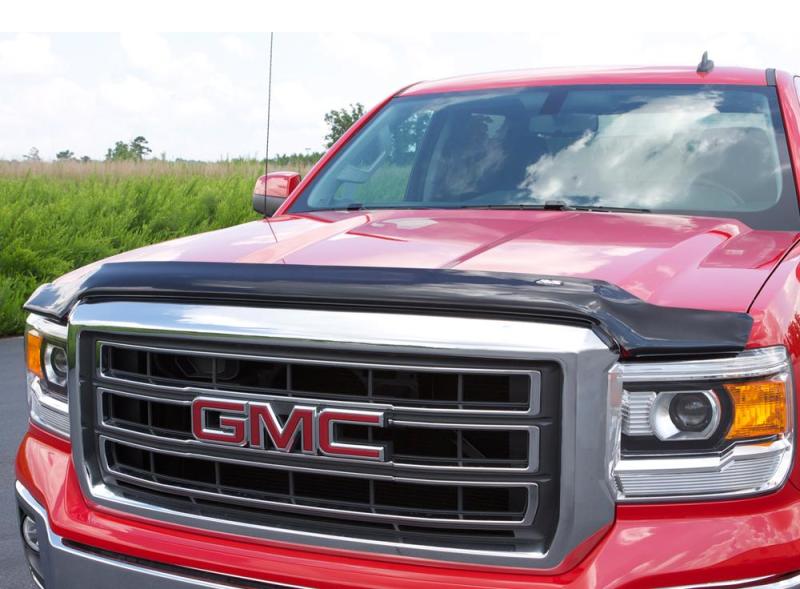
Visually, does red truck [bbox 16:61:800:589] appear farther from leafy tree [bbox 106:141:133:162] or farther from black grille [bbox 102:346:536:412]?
leafy tree [bbox 106:141:133:162]

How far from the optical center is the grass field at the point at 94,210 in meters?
11.6

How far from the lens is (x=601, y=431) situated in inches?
78.7

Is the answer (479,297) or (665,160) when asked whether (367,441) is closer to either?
(479,297)

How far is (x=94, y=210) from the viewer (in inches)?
548

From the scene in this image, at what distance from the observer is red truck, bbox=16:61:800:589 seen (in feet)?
6.59

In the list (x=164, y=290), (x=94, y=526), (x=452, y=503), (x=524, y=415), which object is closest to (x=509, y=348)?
(x=524, y=415)

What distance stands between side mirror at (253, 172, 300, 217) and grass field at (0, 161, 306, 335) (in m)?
6.69

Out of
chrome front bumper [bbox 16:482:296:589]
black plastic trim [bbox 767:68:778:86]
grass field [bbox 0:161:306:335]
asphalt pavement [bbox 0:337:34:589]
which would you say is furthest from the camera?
grass field [bbox 0:161:306:335]

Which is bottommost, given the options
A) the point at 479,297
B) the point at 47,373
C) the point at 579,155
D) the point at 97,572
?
the point at 97,572

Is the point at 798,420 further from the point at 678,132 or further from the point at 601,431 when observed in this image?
the point at 678,132

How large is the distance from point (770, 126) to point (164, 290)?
2155 mm

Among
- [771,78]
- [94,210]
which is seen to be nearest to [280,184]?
[771,78]

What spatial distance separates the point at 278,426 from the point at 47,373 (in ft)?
2.73

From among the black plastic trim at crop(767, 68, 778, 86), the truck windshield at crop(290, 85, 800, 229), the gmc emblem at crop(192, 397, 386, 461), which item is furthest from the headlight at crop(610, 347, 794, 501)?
the black plastic trim at crop(767, 68, 778, 86)
